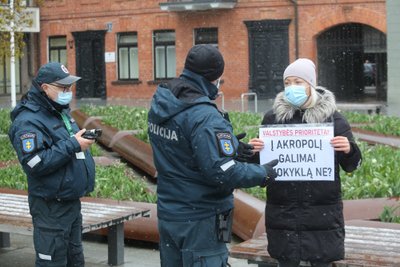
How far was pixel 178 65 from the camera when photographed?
112 feet

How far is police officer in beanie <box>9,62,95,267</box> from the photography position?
518 cm

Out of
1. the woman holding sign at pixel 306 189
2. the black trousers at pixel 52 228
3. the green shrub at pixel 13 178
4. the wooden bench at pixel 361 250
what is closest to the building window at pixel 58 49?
the green shrub at pixel 13 178

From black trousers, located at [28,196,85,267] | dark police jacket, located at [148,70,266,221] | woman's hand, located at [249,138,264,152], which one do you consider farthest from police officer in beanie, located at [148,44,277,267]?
black trousers, located at [28,196,85,267]

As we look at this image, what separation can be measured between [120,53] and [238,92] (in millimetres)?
6951

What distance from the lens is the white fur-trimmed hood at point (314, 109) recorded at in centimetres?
463

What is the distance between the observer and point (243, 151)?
181 inches

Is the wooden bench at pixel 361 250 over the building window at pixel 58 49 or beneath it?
beneath

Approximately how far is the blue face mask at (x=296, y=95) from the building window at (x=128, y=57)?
104 feet

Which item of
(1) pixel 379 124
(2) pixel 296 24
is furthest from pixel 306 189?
(2) pixel 296 24

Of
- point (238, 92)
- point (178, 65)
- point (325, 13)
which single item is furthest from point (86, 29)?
point (325, 13)

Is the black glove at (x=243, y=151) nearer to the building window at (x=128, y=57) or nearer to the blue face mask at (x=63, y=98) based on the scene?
the blue face mask at (x=63, y=98)

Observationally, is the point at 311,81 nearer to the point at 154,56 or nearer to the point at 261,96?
the point at 261,96

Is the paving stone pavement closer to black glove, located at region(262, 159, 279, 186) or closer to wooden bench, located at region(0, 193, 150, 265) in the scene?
wooden bench, located at region(0, 193, 150, 265)

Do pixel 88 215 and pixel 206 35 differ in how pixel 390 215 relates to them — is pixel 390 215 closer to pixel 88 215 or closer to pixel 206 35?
pixel 88 215
